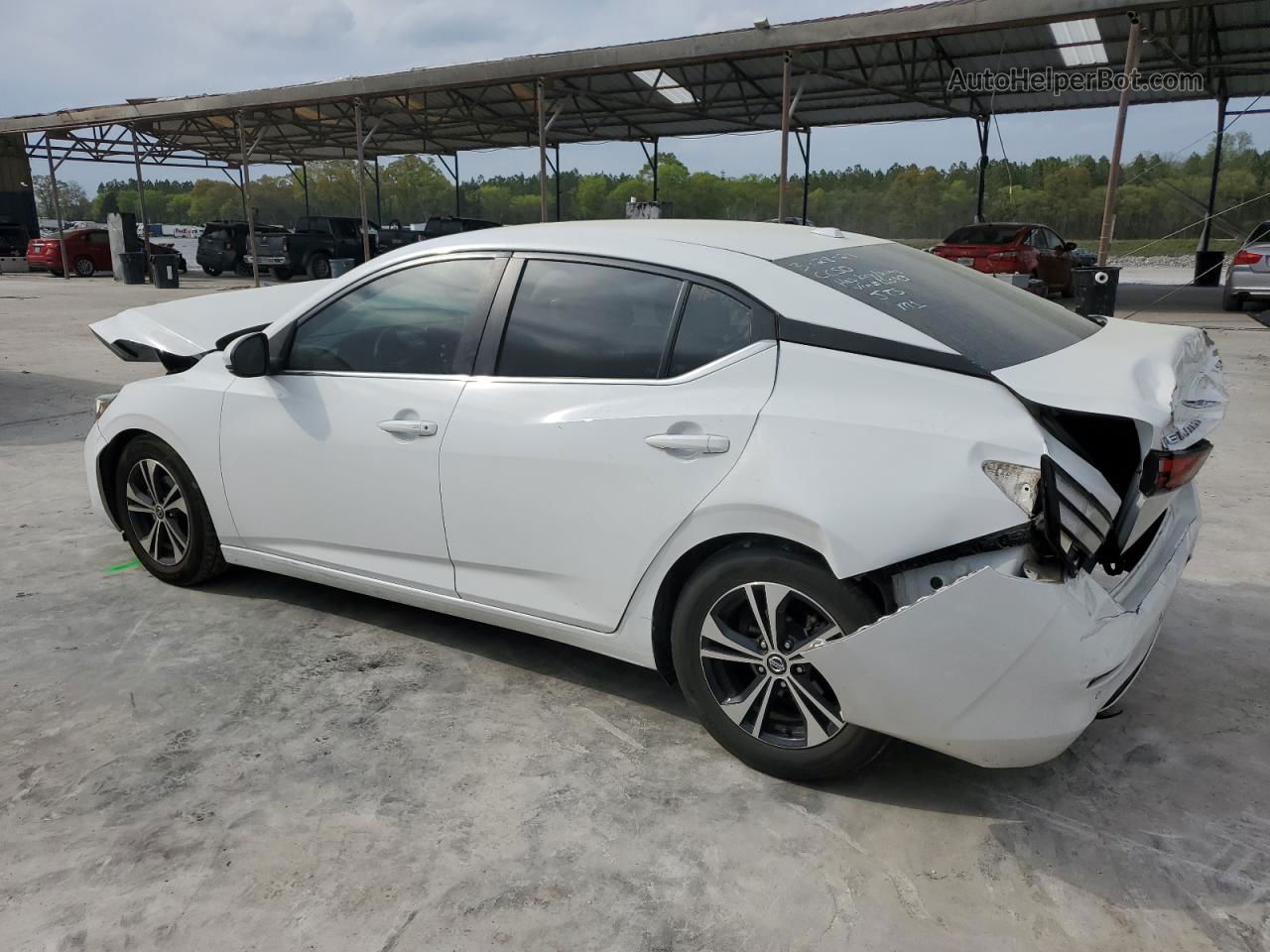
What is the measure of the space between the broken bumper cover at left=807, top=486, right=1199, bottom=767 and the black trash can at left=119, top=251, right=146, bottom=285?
27.5m

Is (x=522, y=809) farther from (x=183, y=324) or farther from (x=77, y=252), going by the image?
(x=77, y=252)

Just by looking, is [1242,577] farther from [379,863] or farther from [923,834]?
[379,863]

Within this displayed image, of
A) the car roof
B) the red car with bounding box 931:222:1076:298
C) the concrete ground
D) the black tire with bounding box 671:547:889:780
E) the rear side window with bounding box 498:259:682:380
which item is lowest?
the concrete ground

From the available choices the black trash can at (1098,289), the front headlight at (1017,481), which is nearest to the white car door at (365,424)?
the front headlight at (1017,481)

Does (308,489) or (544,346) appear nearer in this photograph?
(544,346)

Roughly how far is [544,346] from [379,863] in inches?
63.9

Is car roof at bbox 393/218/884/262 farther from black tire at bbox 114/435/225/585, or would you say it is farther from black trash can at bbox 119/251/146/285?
black trash can at bbox 119/251/146/285

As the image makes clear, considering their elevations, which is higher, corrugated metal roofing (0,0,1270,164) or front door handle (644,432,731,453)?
corrugated metal roofing (0,0,1270,164)

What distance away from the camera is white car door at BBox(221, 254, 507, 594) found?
3.34 meters

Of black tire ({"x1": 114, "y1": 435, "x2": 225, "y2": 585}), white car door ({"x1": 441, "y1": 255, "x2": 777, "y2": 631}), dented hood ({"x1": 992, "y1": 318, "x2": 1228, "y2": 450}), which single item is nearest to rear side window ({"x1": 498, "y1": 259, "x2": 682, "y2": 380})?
white car door ({"x1": 441, "y1": 255, "x2": 777, "y2": 631})

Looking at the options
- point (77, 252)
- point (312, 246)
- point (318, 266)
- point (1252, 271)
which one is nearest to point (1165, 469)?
point (1252, 271)

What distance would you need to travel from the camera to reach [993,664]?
235cm

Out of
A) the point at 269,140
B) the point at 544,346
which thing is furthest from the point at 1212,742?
the point at 269,140

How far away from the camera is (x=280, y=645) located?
374 cm
